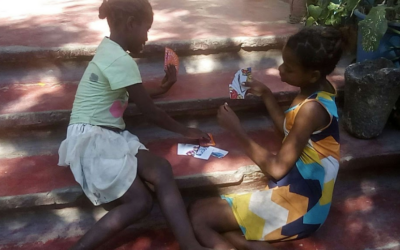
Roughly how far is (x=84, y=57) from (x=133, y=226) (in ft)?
4.68

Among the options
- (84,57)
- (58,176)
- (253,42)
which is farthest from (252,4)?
(58,176)

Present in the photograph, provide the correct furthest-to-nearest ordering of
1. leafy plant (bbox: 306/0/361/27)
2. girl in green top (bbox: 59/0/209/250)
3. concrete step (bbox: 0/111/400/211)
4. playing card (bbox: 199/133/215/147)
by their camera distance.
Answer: leafy plant (bbox: 306/0/361/27) → playing card (bbox: 199/133/215/147) → concrete step (bbox: 0/111/400/211) → girl in green top (bbox: 59/0/209/250)

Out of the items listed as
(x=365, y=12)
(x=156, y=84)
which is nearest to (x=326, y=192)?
(x=156, y=84)

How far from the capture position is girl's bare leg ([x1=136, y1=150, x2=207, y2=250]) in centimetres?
198

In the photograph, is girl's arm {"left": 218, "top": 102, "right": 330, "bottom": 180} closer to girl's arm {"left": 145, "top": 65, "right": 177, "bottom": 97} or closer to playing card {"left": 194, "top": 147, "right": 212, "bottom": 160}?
playing card {"left": 194, "top": 147, "right": 212, "bottom": 160}

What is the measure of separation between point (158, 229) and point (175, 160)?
1.43 feet

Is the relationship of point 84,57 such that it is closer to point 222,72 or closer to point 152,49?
point 152,49

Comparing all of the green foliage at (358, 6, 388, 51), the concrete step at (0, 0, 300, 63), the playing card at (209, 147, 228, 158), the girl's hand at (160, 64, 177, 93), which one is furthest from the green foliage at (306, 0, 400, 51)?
the girl's hand at (160, 64, 177, 93)

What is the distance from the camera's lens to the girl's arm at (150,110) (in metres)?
2.19

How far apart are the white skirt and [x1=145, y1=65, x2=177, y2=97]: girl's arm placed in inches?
23.5

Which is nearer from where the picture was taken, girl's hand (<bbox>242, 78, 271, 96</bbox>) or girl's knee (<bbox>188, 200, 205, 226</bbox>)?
girl's knee (<bbox>188, 200, 205, 226</bbox>)

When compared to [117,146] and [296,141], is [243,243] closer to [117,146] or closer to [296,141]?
[296,141]

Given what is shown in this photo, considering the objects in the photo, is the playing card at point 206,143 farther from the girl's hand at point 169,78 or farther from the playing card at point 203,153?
the girl's hand at point 169,78

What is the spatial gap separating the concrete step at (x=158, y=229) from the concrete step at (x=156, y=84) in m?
0.63
